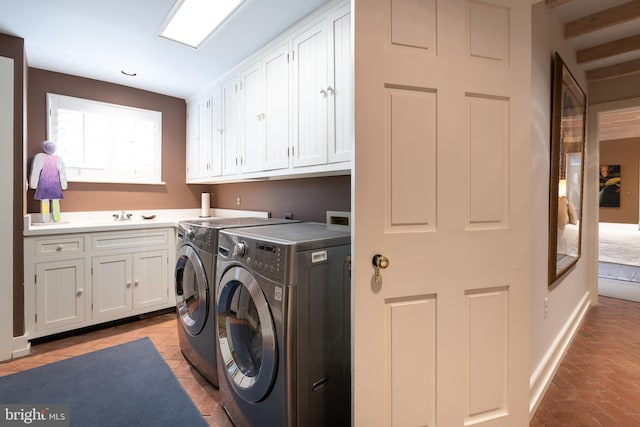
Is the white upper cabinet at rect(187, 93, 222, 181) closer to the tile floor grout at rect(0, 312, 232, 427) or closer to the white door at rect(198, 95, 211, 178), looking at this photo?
the white door at rect(198, 95, 211, 178)

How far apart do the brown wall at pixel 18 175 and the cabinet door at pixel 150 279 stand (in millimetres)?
809

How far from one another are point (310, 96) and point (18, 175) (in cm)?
240

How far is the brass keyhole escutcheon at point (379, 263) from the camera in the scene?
3.90 ft

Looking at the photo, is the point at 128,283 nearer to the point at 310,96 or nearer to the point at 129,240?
the point at 129,240

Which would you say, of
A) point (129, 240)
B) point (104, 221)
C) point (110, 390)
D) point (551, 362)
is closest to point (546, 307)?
point (551, 362)

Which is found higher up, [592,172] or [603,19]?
[603,19]

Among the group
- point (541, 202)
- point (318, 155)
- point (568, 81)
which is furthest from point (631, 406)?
point (318, 155)

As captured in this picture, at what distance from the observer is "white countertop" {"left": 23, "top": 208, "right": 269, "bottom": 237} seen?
100 inches

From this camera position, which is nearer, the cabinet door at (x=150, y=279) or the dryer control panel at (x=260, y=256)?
the dryer control panel at (x=260, y=256)

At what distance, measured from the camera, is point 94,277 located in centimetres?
277

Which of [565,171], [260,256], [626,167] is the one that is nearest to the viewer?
[260,256]

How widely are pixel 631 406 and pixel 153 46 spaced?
162 inches

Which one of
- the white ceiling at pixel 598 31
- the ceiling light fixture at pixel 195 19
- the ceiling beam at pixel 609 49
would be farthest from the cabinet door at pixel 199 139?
the ceiling beam at pixel 609 49

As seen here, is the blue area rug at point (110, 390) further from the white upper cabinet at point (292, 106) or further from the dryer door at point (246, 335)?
the white upper cabinet at point (292, 106)
